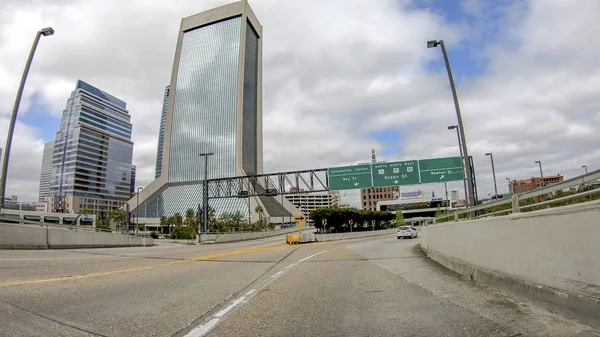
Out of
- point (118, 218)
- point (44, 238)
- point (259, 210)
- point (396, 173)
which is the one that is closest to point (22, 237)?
point (44, 238)

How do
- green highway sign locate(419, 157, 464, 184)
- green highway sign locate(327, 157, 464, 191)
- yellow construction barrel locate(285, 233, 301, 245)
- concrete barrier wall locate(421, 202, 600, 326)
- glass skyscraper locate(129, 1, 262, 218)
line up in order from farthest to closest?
1. glass skyscraper locate(129, 1, 262, 218)
2. yellow construction barrel locate(285, 233, 301, 245)
3. green highway sign locate(327, 157, 464, 191)
4. green highway sign locate(419, 157, 464, 184)
5. concrete barrier wall locate(421, 202, 600, 326)

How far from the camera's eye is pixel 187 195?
393 ft

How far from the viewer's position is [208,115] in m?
128

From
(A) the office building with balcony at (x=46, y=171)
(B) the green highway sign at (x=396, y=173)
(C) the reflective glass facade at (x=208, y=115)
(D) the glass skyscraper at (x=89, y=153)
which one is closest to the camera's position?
(B) the green highway sign at (x=396, y=173)

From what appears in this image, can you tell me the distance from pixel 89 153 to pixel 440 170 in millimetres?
156526

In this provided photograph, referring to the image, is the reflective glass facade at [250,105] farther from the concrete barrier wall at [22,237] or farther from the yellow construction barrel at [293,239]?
the concrete barrier wall at [22,237]

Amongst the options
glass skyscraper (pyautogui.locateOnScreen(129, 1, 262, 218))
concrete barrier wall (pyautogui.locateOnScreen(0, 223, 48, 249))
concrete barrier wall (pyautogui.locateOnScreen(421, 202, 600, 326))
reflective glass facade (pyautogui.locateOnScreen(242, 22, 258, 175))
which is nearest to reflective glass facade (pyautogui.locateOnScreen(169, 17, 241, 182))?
glass skyscraper (pyautogui.locateOnScreen(129, 1, 262, 218))

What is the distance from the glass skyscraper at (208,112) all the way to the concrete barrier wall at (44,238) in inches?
3536

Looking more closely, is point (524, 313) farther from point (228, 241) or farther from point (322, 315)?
point (228, 241)

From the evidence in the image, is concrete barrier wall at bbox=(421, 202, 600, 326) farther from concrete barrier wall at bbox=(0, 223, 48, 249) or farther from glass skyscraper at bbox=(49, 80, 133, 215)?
glass skyscraper at bbox=(49, 80, 133, 215)

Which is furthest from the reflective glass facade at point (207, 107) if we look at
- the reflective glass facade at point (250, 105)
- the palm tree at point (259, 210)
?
the palm tree at point (259, 210)

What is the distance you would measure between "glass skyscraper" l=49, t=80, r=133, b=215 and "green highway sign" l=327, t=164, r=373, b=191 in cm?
13504

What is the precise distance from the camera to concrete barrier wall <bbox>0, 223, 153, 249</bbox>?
1810 centimetres

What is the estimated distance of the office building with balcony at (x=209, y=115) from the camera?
403 feet
